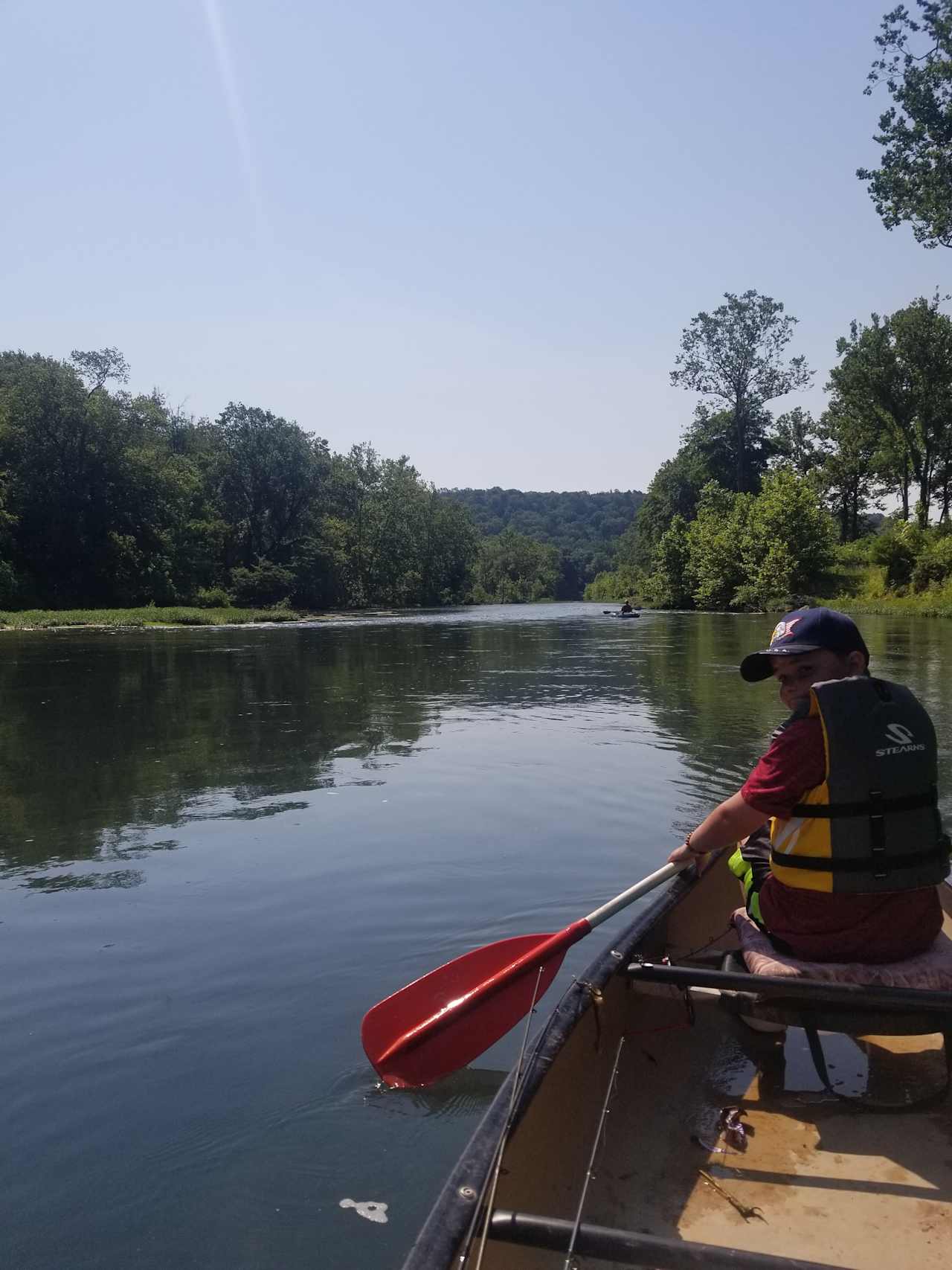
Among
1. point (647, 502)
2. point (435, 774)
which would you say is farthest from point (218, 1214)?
point (647, 502)

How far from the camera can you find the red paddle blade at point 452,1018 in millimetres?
3736

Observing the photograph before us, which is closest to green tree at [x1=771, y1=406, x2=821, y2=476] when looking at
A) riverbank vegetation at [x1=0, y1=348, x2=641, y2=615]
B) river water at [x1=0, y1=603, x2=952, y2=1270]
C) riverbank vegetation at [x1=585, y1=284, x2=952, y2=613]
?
riverbank vegetation at [x1=585, y1=284, x2=952, y2=613]

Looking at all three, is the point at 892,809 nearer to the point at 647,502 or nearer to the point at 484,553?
the point at 647,502

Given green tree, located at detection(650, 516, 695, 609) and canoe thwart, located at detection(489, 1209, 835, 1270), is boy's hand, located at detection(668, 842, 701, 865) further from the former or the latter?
green tree, located at detection(650, 516, 695, 609)

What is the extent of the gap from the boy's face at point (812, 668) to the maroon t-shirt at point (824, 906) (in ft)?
0.93

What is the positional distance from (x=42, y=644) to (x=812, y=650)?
98.4 ft

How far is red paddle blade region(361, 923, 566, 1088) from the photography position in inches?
147

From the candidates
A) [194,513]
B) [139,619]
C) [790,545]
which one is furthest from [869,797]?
[194,513]

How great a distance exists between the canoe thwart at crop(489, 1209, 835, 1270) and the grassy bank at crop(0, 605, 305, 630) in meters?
41.8

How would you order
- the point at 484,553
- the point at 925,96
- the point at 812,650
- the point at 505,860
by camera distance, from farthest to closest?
the point at 484,553
the point at 925,96
the point at 505,860
the point at 812,650

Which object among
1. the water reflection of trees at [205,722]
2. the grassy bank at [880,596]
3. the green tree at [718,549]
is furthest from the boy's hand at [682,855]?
the green tree at [718,549]

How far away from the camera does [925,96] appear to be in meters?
27.7

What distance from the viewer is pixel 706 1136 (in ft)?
9.99

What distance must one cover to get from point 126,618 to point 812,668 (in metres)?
45.6
